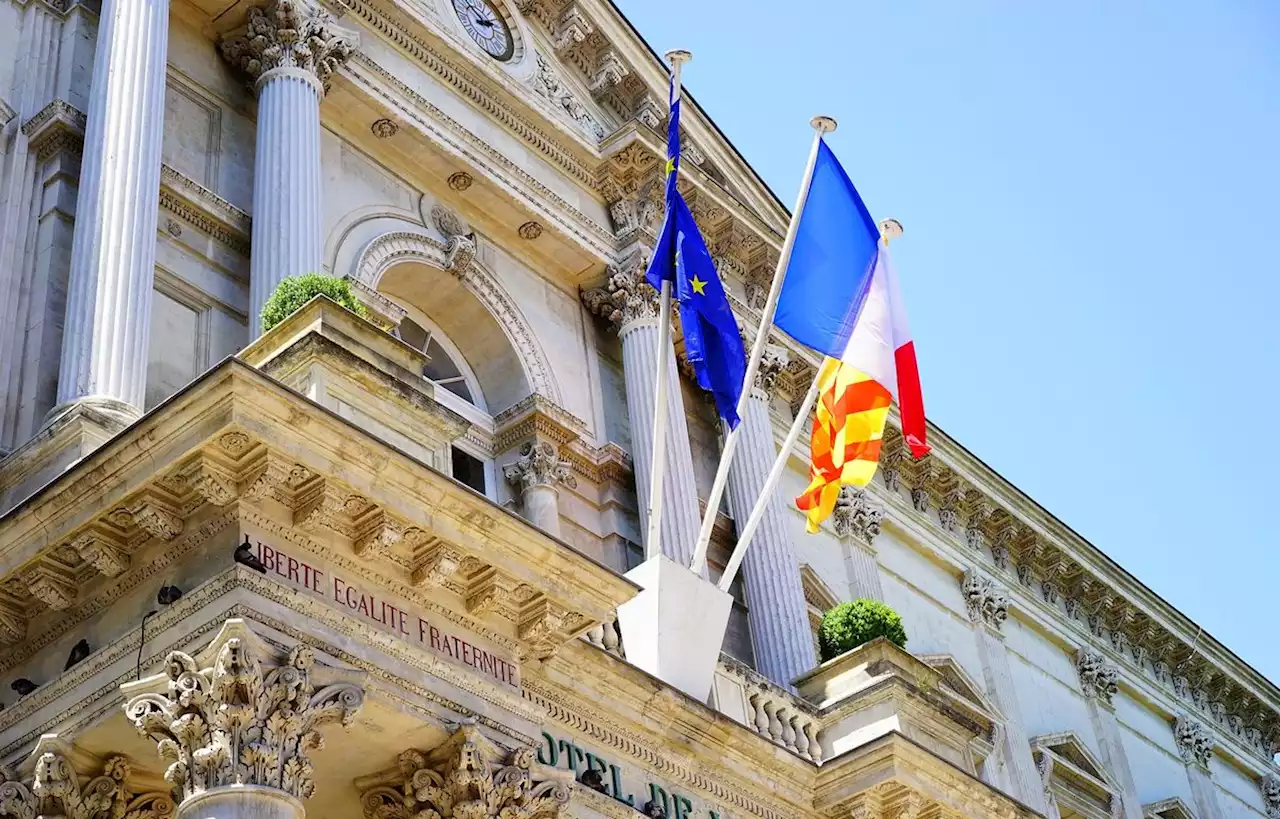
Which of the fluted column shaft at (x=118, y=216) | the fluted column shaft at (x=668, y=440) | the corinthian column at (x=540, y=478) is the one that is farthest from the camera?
the fluted column shaft at (x=668, y=440)

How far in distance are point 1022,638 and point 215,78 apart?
1703 cm

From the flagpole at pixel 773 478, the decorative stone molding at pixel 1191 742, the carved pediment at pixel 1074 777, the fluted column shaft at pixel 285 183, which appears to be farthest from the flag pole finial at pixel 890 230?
the decorative stone molding at pixel 1191 742

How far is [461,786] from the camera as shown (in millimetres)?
11445

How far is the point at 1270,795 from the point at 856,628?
22246 millimetres

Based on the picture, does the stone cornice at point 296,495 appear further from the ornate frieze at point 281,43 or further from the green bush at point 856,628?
the ornate frieze at point 281,43

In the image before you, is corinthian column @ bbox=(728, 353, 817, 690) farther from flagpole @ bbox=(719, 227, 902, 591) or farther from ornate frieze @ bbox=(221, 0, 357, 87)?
ornate frieze @ bbox=(221, 0, 357, 87)

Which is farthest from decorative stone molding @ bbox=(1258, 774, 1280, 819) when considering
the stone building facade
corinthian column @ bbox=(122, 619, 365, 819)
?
corinthian column @ bbox=(122, 619, 365, 819)

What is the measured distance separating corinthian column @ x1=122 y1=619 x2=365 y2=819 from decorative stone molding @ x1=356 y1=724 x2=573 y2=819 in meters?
1.12

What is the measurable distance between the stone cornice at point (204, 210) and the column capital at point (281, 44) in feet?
5.72

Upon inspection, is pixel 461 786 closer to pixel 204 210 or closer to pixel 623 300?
pixel 204 210

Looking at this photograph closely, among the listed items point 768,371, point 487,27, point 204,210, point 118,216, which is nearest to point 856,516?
point 768,371

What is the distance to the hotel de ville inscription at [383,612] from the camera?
11.1m

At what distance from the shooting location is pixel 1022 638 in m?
29.3

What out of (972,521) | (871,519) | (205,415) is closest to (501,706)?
(205,415)
